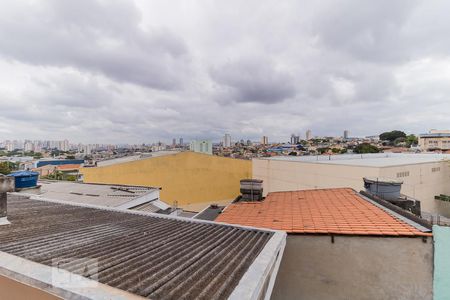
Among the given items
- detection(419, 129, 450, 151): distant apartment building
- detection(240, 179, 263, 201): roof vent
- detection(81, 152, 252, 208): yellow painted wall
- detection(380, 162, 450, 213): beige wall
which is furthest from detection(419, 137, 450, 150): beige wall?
detection(240, 179, 263, 201): roof vent

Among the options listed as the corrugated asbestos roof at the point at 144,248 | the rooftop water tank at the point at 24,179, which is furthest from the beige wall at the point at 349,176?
the rooftop water tank at the point at 24,179

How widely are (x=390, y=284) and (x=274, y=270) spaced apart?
3.89 m

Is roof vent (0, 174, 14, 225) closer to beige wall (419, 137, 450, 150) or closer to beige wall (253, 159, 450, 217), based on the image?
beige wall (253, 159, 450, 217)

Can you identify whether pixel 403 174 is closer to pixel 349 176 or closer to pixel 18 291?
pixel 349 176

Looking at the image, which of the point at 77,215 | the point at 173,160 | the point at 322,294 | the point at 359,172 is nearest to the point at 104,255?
the point at 77,215

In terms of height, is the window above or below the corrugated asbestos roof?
below

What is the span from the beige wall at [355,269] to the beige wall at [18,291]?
5.27 metres

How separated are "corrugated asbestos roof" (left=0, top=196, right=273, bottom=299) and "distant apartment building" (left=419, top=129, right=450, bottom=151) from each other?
100979mm

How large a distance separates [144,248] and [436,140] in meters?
111

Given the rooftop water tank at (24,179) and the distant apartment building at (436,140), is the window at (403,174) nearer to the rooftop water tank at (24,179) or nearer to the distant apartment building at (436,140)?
the rooftop water tank at (24,179)

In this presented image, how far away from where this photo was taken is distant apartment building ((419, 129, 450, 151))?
8325 centimetres

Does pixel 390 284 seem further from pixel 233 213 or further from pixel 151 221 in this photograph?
pixel 151 221

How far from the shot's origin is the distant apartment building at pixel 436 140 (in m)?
83.2

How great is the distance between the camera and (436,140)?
86.0 m
